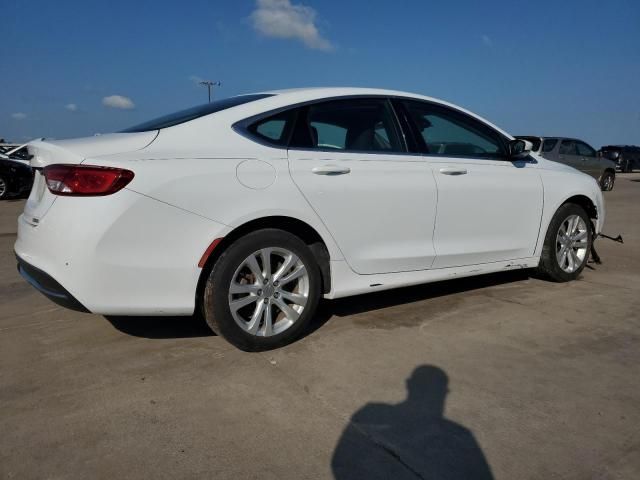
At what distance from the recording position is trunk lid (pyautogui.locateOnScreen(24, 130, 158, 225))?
8.94ft

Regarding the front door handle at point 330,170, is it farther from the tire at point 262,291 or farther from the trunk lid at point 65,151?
the trunk lid at point 65,151

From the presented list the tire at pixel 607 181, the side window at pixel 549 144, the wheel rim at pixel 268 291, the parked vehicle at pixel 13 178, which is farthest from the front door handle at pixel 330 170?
the tire at pixel 607 181

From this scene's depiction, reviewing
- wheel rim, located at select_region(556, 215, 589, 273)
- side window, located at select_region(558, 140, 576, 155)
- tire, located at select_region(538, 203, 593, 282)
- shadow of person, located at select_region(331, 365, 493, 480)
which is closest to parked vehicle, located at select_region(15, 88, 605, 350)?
tire, located at select_region(538, 203, 593, 282)

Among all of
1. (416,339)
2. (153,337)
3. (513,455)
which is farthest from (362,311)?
(513,455)

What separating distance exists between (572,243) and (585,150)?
1392 cm

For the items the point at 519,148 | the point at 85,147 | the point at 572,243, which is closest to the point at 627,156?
the point at 572,243

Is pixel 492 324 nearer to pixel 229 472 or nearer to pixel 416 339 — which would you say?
pixel 416 339

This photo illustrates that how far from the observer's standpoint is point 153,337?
134 inches

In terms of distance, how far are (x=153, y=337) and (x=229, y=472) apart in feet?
5.21

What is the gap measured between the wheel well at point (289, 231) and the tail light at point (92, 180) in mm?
604

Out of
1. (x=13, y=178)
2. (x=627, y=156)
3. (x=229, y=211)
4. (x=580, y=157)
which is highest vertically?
(x=627, y=156)

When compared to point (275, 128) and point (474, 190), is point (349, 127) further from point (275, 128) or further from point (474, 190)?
point (474, 190)

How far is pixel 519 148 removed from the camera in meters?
4.26

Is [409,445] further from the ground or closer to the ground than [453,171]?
closer to the ground
